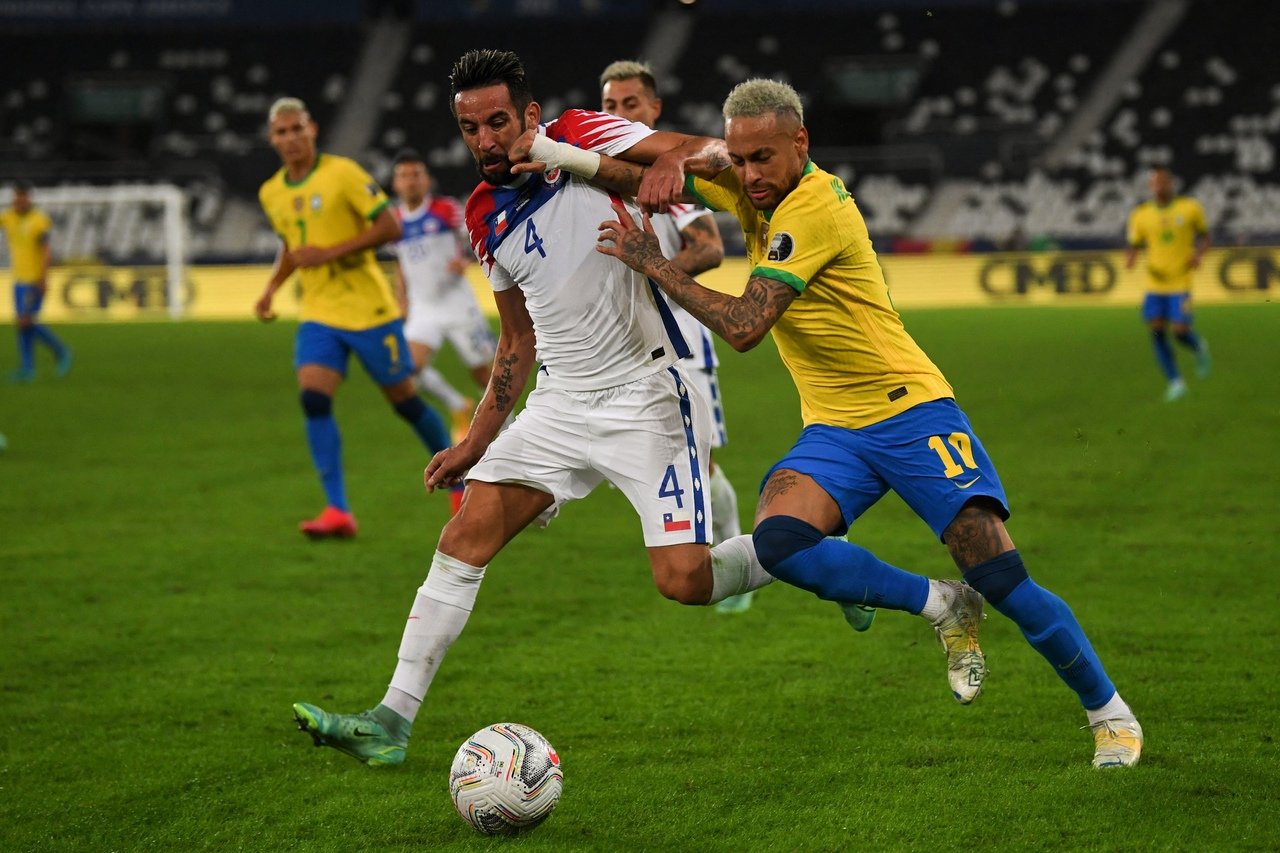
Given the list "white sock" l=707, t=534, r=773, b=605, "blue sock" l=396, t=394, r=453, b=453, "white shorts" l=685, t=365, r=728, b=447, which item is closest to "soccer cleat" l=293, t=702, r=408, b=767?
"white sock" l=707, t=534, r=773, b=605

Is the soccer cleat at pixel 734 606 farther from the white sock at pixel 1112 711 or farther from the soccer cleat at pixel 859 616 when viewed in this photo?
the white sock at pixel 1112 711

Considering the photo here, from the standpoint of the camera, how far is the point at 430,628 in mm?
4648

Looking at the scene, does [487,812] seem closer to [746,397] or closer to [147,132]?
[746,397]

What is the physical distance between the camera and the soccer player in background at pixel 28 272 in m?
17.9

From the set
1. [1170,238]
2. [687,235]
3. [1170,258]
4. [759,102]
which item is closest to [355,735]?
[759,102]

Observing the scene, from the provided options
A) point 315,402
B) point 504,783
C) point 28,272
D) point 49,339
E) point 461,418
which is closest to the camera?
point 504,783

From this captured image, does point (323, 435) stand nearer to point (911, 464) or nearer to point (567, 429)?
point (567, 429)

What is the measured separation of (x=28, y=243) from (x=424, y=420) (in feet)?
38.1

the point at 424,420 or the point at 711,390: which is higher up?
the point at 711,390

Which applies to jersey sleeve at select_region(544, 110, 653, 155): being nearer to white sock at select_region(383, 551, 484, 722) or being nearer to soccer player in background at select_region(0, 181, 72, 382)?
white sock at select_region(383, 551, 484, 722)

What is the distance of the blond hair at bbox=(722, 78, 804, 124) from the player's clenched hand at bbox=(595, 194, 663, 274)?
0.42 meters

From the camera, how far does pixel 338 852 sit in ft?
13.1

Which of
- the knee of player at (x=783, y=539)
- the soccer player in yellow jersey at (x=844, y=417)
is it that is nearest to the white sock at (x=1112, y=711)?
the soccer player in yellow jersey at (x=844, y=417)

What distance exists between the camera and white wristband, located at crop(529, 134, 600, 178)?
14.4ft
